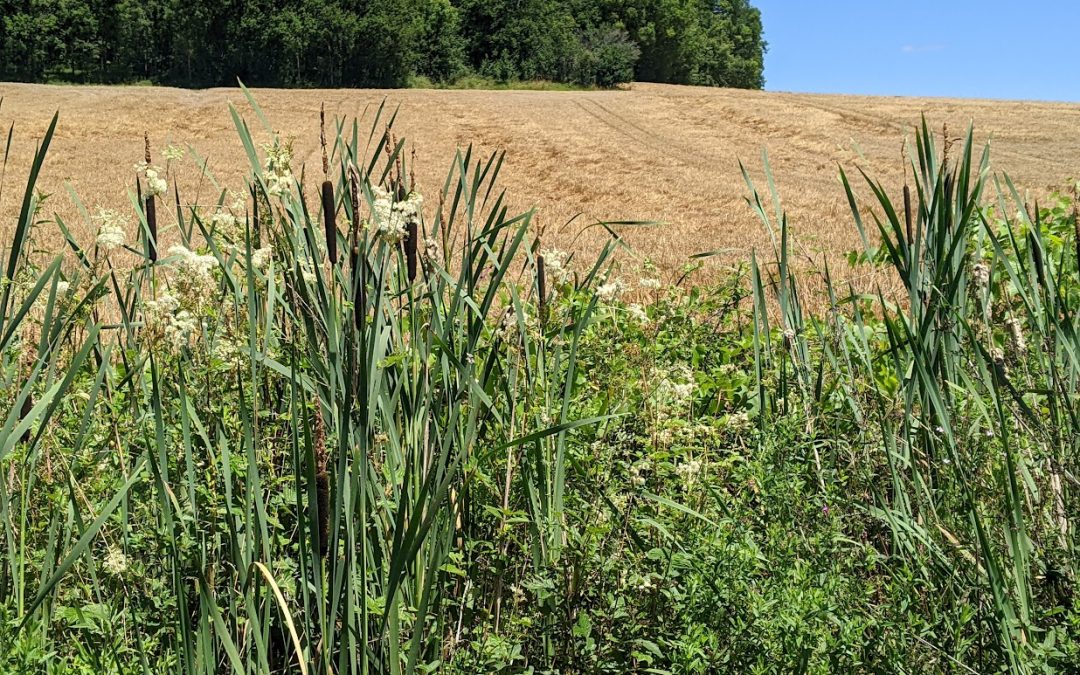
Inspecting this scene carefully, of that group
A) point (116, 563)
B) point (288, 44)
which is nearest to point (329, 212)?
point (116, 563)

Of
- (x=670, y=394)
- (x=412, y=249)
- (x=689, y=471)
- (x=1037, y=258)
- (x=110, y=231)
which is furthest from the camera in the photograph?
(x=1037, y=258)

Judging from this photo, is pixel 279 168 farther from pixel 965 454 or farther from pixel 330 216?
pixel 965 454

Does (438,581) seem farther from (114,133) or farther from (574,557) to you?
(114,133)

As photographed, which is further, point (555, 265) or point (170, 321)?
point (555, 265)

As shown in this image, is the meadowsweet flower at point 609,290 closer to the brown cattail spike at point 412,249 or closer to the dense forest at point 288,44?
the brown cattail spike at point 412,249

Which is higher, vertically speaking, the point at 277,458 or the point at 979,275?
the point at 979,275

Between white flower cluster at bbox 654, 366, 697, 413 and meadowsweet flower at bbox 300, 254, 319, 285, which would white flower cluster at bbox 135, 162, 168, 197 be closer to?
meadowsweet flower at bbox 300, 254, 319, 285

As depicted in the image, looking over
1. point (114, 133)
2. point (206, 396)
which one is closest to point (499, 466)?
point (206, 396)

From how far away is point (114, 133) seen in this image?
21.9 metres

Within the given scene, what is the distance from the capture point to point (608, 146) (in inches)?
810

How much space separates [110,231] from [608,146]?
19230mm

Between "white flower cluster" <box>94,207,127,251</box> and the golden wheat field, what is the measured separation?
5850 millimetres

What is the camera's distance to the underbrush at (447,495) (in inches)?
63.3

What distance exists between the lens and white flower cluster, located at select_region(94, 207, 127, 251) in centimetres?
176
